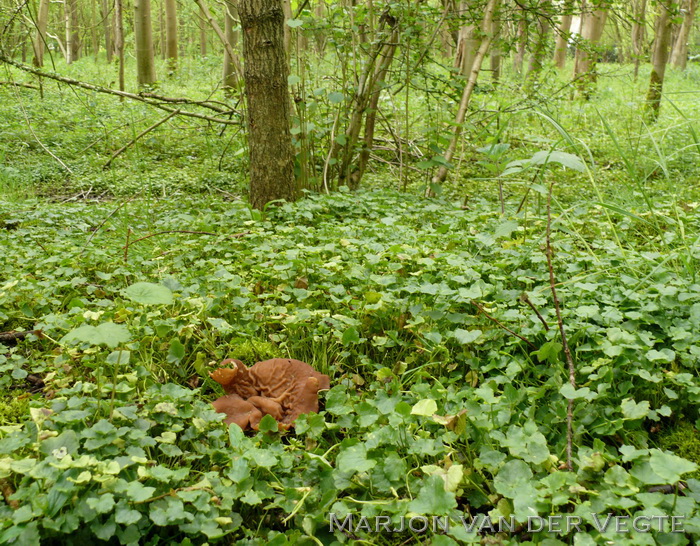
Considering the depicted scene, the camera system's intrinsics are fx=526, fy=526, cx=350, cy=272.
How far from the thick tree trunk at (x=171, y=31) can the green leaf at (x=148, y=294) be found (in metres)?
12.1

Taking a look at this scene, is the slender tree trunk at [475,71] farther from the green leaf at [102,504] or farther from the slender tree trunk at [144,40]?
the slender tree trunk at [144,40]

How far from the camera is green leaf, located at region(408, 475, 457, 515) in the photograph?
4.09 ft

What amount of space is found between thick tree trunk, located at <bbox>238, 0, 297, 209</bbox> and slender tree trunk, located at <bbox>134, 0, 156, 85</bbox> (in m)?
7.12

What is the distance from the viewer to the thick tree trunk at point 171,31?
38.5 ft

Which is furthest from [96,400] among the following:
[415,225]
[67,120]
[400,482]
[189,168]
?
[67,120]

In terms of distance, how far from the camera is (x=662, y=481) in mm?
1248

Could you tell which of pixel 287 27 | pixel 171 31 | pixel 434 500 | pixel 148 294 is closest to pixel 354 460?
pixel 434 500

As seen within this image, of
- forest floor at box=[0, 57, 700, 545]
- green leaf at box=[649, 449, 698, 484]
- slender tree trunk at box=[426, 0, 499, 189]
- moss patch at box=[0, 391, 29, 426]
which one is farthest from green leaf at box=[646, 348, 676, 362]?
slender tree trunk at box=[426, 0, 499, 189]

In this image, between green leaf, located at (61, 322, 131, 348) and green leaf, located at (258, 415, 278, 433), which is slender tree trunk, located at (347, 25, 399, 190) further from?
A: green leaf, located at (61, 322, 131, 348)

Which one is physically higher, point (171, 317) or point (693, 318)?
point (693, 318)

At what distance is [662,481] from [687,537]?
0.46 feet

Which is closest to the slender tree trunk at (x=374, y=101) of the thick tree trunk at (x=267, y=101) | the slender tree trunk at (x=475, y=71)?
the slender tree trunk at (x=475, y=71)

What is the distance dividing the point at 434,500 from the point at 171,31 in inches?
521

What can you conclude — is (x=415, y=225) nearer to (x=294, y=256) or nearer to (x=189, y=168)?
(x=294, y=256)
